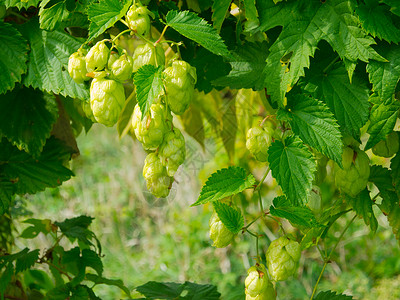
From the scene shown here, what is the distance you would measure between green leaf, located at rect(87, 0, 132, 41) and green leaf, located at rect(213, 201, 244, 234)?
269 millimetres

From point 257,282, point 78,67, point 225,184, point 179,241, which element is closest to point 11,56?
point 78,67

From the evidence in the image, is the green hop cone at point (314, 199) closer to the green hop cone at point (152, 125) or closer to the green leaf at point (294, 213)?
the green leaf at point (294, 213)

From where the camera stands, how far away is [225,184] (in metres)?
0.71

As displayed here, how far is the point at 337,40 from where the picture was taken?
0.70 m

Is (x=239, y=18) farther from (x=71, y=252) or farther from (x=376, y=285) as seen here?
(x=376, y=285)

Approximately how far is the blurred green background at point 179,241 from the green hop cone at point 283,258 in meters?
1.64

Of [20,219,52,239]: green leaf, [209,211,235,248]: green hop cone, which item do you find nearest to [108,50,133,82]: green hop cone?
[209,211,235,248]: green hop cone

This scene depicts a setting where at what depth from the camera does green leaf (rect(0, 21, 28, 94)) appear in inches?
32.5

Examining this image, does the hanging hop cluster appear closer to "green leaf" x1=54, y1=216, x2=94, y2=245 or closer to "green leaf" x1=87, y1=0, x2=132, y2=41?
"green leaf" x1=87, y1=0, x2=132, y2=41

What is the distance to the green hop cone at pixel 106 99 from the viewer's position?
0.66 metres

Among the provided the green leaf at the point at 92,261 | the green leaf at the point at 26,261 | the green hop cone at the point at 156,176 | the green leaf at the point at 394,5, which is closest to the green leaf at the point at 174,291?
the green leaf at the point at 92,261

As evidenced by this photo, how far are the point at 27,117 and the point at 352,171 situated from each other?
54 cm

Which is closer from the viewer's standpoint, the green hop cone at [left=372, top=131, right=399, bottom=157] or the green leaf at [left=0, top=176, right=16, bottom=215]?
the green hop cone at [left=372, top=131, right=399, bottom=157]

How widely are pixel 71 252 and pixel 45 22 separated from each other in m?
0.59
